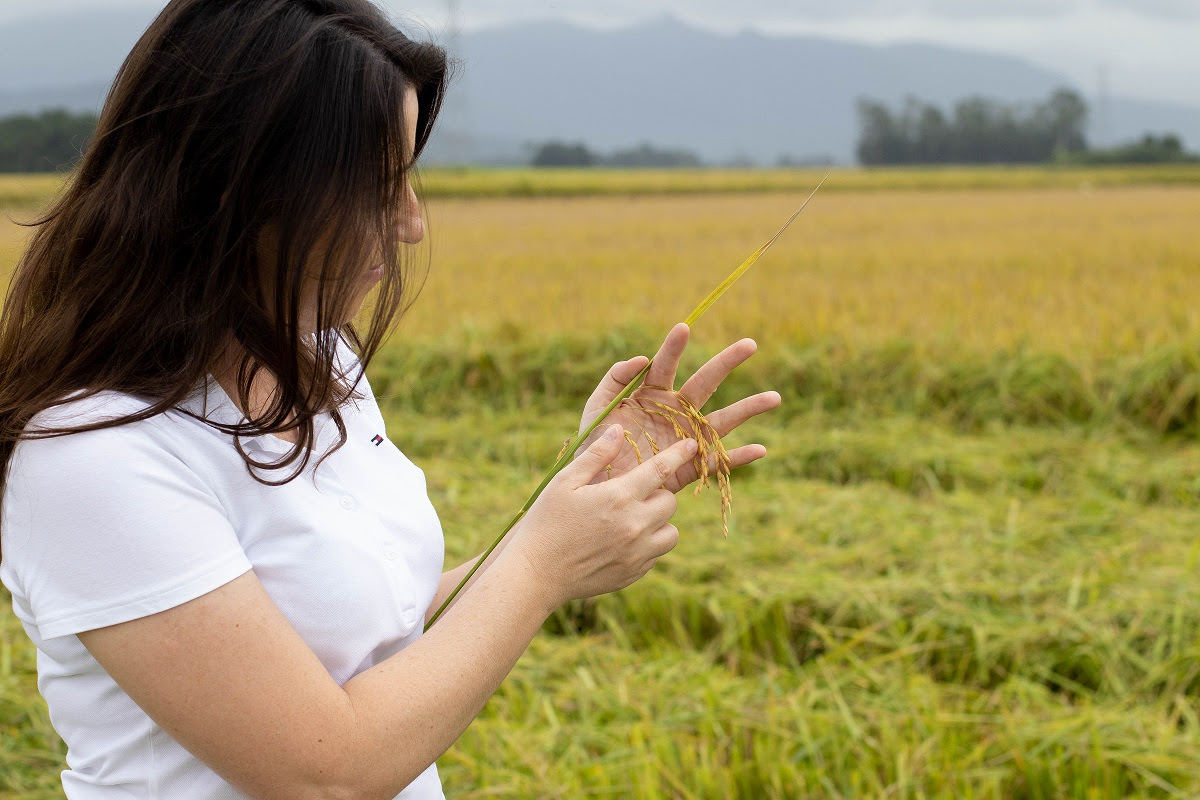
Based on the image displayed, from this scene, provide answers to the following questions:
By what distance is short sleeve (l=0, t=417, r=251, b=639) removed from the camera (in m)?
0.78

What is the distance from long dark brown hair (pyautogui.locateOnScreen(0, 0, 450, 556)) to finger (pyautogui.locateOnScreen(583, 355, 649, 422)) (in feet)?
1.32

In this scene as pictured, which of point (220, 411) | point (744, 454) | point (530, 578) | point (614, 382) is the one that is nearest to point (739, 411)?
point (744, 454)

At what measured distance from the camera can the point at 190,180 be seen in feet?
2.87

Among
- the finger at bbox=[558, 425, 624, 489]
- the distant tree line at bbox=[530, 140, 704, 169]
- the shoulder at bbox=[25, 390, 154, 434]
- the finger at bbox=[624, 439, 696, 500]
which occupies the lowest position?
the finger at bbox=[624, 439, 696, 500]

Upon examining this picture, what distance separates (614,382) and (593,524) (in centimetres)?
33

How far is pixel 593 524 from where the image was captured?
39.2 inches

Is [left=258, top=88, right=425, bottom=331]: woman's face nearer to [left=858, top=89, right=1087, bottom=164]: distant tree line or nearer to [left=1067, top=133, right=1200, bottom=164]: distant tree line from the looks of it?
[left=1067, top=133, right=1200, bottom=164]: distant tree line

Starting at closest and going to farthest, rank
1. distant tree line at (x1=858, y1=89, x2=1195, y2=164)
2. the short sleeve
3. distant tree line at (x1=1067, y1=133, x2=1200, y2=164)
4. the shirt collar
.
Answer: the short sleeve, the shirt collar, distant tree line at (x1=1067, y1=133, x2=1200, y2=164), distant tree line at (x1=858, y1=89, x2=1195, y2=164)

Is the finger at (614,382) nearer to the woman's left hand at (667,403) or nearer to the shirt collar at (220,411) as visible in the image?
the woman's left hand at (667,403)

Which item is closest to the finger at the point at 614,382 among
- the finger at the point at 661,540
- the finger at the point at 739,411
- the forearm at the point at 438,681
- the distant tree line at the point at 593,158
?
the finger at the point at 739,411

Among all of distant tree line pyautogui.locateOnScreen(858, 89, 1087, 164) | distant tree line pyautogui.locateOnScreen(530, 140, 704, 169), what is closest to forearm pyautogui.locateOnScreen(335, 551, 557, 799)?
distant tree line pyautogui.locateOnScreen(530, 140, 704, 169)

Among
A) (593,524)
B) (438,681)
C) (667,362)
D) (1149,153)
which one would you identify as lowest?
(438,681)

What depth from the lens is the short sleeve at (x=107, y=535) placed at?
781 millimetres

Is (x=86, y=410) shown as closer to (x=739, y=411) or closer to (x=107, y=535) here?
(x=107, y=535)
